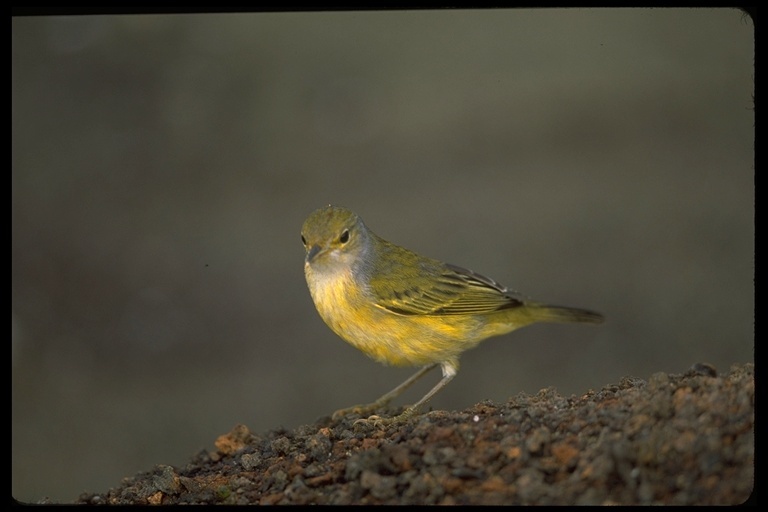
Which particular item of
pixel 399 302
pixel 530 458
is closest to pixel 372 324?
pixel 399 302

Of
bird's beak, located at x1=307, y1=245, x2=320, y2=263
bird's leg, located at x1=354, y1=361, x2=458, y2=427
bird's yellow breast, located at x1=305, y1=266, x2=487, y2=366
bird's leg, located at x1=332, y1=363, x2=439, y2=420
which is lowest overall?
bird's leg, located at x1=332, y1=363, x2=439, y2=420

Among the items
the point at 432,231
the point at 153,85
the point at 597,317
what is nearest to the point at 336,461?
the point at 597,317

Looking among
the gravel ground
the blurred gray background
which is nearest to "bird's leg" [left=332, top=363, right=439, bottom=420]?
the gravel ground

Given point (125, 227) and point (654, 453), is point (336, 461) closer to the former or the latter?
point (654, 453)

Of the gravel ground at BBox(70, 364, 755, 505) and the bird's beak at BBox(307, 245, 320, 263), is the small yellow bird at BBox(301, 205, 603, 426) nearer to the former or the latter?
the bird's beak at BBox(307, 245, 320, 263)

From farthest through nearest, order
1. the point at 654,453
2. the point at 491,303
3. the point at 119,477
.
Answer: the point at 119,477 < the point at 491,303 < the point at 654,453

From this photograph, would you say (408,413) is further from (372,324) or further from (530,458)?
(530,458)

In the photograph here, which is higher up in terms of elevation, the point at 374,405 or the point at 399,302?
A: the point at 399,302
